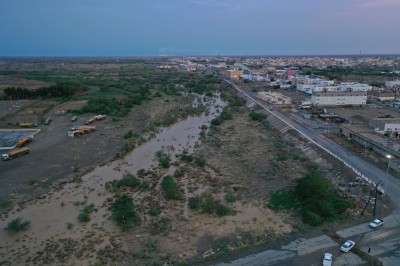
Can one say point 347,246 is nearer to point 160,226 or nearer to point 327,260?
point 327,260

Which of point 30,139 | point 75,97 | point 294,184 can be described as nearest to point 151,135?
point 30,139

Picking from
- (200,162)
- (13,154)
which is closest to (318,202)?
(200,162)

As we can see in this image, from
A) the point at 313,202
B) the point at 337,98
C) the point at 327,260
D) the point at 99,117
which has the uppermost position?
the point at 337,98

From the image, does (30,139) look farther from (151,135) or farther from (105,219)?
(105,219)

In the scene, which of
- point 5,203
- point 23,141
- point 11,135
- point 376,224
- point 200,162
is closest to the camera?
point 376,224

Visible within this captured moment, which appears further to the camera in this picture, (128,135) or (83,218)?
(128,135)

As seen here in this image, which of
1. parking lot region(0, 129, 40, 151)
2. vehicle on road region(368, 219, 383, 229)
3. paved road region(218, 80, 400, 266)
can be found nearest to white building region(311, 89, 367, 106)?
paved road region(218, 80, 400, 266)
